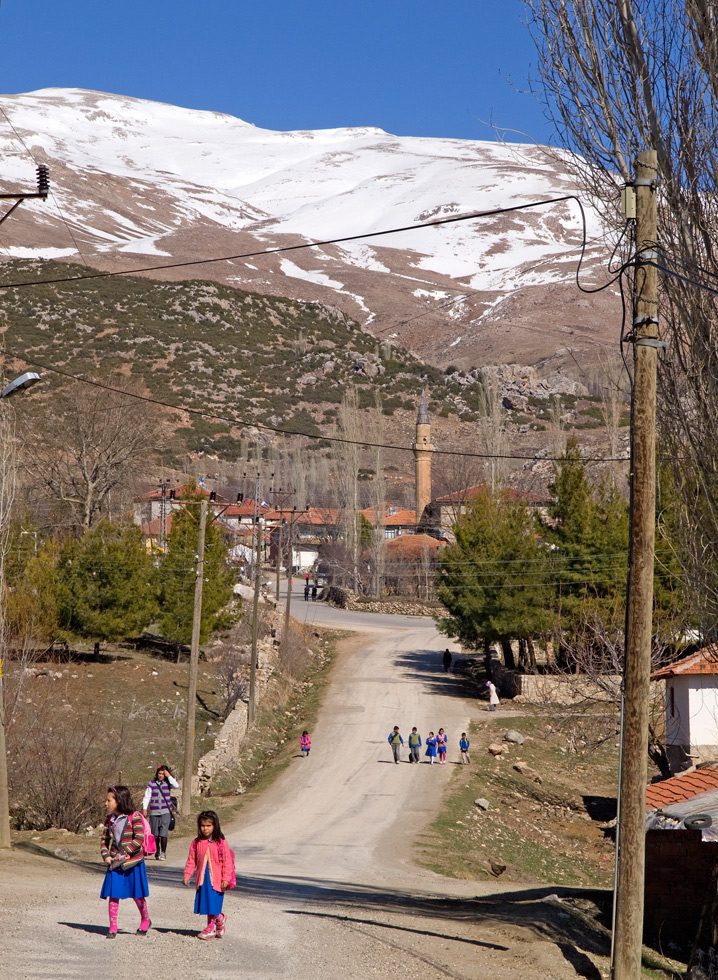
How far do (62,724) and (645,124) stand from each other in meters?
26.9

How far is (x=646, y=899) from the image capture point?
1335 cm

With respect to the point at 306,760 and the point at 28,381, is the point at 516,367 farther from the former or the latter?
the point at 28,381

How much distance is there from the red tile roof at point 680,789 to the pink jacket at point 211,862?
26.8 feet

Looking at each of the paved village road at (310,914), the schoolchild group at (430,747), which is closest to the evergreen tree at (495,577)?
the schoolchild group at (430,747)

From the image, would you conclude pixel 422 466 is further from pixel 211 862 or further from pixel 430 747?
pixel 211 862

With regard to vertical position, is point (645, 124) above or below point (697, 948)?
above

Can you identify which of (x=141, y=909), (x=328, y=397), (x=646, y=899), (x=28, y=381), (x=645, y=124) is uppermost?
(x=328, y=397)

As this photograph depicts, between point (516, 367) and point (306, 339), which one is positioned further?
point (516, 367)

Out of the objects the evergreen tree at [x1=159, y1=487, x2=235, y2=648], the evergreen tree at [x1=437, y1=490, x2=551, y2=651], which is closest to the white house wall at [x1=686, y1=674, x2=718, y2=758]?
the evergreen tree at [x1=437, y1=490, x2=551, y2=651]

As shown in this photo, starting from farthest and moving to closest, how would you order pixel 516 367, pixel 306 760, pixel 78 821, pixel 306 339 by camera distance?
pixel 516 367, pixel 306 339, pixel 306 760, pixel 78 821

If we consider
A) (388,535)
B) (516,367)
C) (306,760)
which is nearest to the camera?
(306,760)

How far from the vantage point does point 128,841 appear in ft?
29.8

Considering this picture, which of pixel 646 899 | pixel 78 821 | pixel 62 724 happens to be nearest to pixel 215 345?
pixel 62 724

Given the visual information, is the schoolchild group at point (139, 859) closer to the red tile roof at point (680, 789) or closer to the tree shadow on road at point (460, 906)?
the tree shadow on road at point (460, 906)
